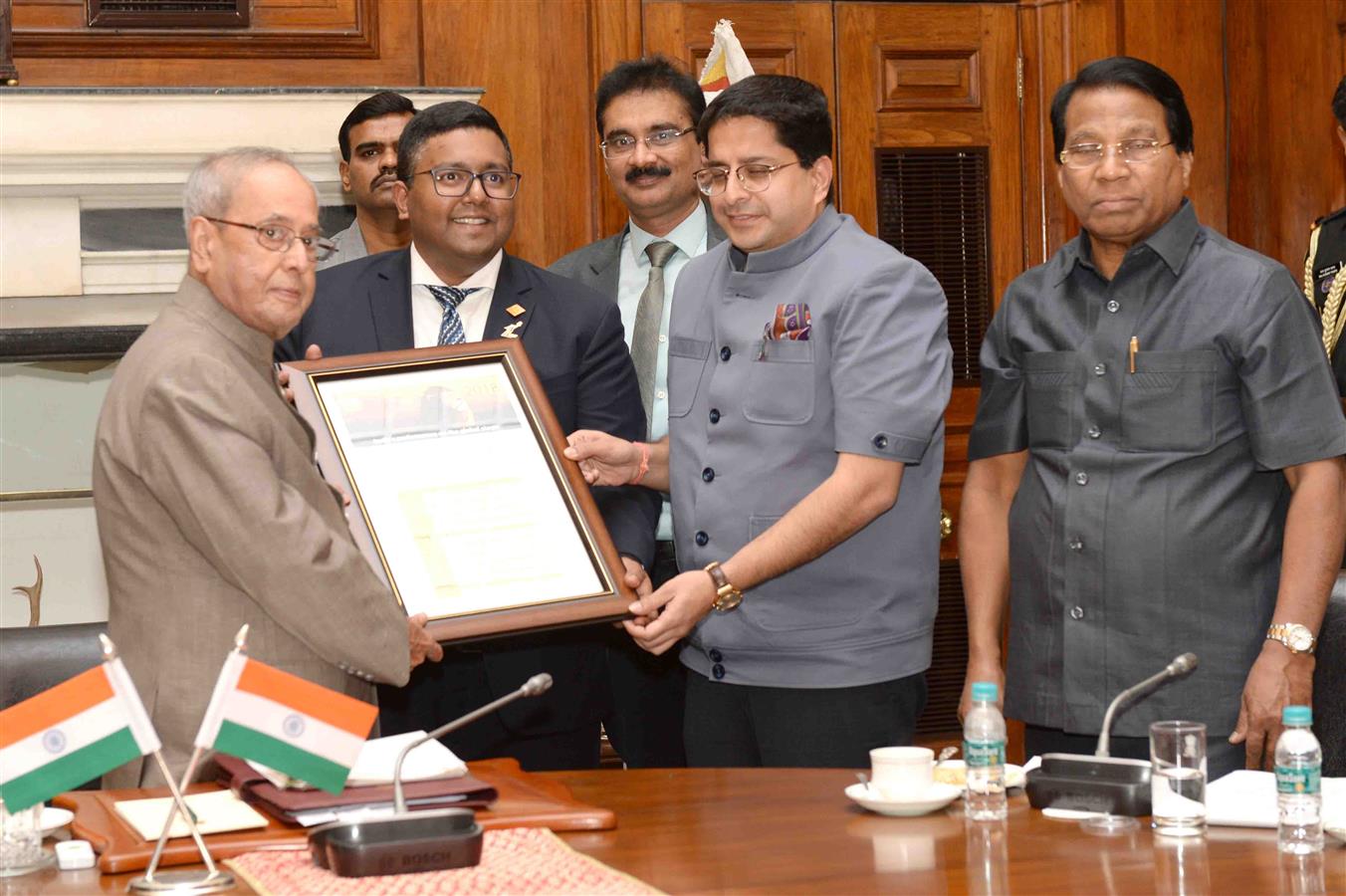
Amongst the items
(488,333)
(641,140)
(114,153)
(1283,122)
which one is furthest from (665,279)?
(1283,122)

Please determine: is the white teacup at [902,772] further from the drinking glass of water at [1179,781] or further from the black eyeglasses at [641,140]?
the black eyeglasses at [641,140]

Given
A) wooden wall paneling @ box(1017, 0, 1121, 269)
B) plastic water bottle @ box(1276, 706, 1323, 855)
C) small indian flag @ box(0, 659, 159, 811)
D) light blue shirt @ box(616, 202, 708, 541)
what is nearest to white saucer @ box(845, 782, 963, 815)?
plastic water bottle @ box(1276, 706, 1323, 855)

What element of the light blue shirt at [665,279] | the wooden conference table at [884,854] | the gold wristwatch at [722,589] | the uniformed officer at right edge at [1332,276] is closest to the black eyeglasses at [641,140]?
the light blue shirt at [665,279]

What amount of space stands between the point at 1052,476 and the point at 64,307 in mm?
2535

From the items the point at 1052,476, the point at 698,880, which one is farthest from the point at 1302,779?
the point at 1052,476

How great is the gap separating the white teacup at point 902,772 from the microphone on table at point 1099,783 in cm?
13

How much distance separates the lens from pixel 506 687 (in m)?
2.97

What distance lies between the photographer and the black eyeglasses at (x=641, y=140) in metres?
3.37

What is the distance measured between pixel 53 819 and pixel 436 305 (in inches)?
51.0

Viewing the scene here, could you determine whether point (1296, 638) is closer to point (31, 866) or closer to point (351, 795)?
point (351, 795)

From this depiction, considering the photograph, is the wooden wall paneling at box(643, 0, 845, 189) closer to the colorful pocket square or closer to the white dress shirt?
the white dress shirt

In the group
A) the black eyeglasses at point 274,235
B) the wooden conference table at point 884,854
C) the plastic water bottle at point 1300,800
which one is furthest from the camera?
the black eyeglasses at point 274,235

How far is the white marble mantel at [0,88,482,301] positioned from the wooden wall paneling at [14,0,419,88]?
1.22ft

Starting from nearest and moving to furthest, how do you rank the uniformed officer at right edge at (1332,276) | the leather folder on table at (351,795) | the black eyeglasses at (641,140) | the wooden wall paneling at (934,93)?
the leather folder on table at (351,795)
the black eyeglasses at (641,140)
the uniformed officer at right edge at (1332,276)
the wooden wall paneling at (934,93)
